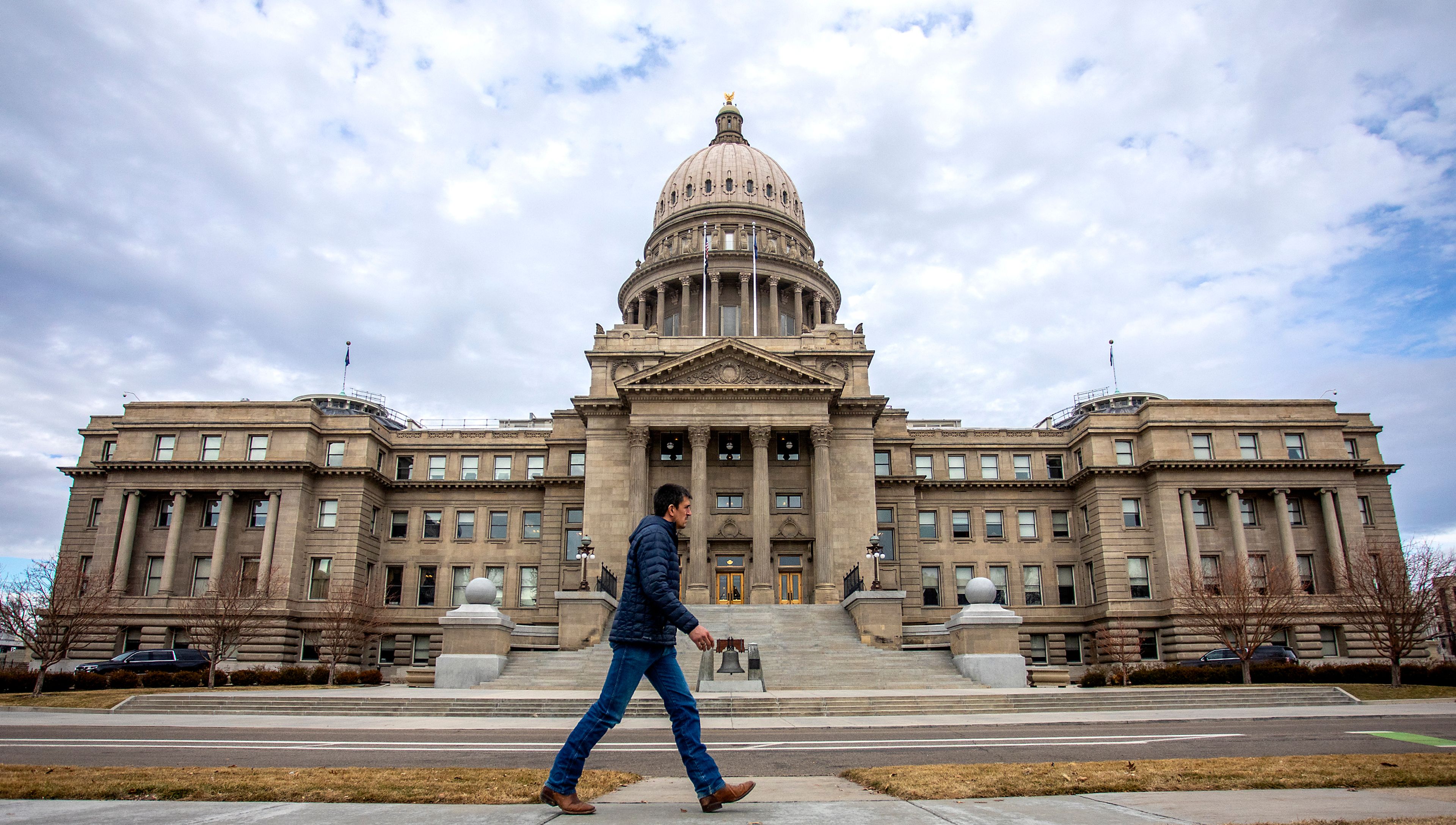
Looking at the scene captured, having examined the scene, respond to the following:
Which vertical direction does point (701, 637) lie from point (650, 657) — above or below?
above

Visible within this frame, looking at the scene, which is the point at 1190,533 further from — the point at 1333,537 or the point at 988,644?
the point at 988,644

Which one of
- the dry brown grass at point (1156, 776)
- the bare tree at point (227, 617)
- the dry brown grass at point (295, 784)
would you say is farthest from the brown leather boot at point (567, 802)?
the bare tree at point (227, 617)

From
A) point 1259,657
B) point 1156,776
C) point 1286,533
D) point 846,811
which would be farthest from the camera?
point 1286,533

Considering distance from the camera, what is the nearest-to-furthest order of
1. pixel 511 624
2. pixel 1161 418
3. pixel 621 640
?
pixel 621 640, pixel 511 624, pixel 1161 418

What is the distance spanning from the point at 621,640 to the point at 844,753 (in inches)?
285

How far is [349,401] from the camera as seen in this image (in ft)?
249

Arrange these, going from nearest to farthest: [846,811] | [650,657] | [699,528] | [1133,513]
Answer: [846,811] < [650,657] < [699,528] < [1133,513]

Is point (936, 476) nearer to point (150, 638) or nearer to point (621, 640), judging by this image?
point (150, 638)

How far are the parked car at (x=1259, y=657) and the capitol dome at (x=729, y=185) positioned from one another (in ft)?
156

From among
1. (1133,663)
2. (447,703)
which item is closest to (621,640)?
(447,703)

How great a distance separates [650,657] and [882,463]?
54199 millimetres

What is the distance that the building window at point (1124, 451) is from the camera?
57.9 m

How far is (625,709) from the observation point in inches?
311

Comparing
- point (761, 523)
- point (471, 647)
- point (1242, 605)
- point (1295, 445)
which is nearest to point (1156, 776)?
point (471, 647)
